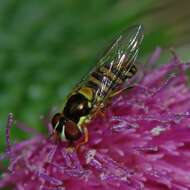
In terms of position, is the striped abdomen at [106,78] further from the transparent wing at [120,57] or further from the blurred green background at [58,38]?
the blurred green background at [58,38]

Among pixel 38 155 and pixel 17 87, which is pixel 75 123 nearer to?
pixel 38 155

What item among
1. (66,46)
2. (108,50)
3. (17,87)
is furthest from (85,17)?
(108,50)

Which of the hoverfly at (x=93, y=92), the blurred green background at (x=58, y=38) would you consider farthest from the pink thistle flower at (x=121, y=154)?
the blurred green background at (x=58, y=38)

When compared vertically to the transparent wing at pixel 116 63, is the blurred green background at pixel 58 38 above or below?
above

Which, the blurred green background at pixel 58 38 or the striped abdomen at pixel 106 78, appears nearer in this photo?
the striped abdomen at pixel 106 78

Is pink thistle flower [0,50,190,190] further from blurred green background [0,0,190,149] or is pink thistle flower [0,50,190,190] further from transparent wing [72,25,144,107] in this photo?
blurred green background [0,0,190,149]

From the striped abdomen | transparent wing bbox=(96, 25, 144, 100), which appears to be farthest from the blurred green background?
the striped abdomen
